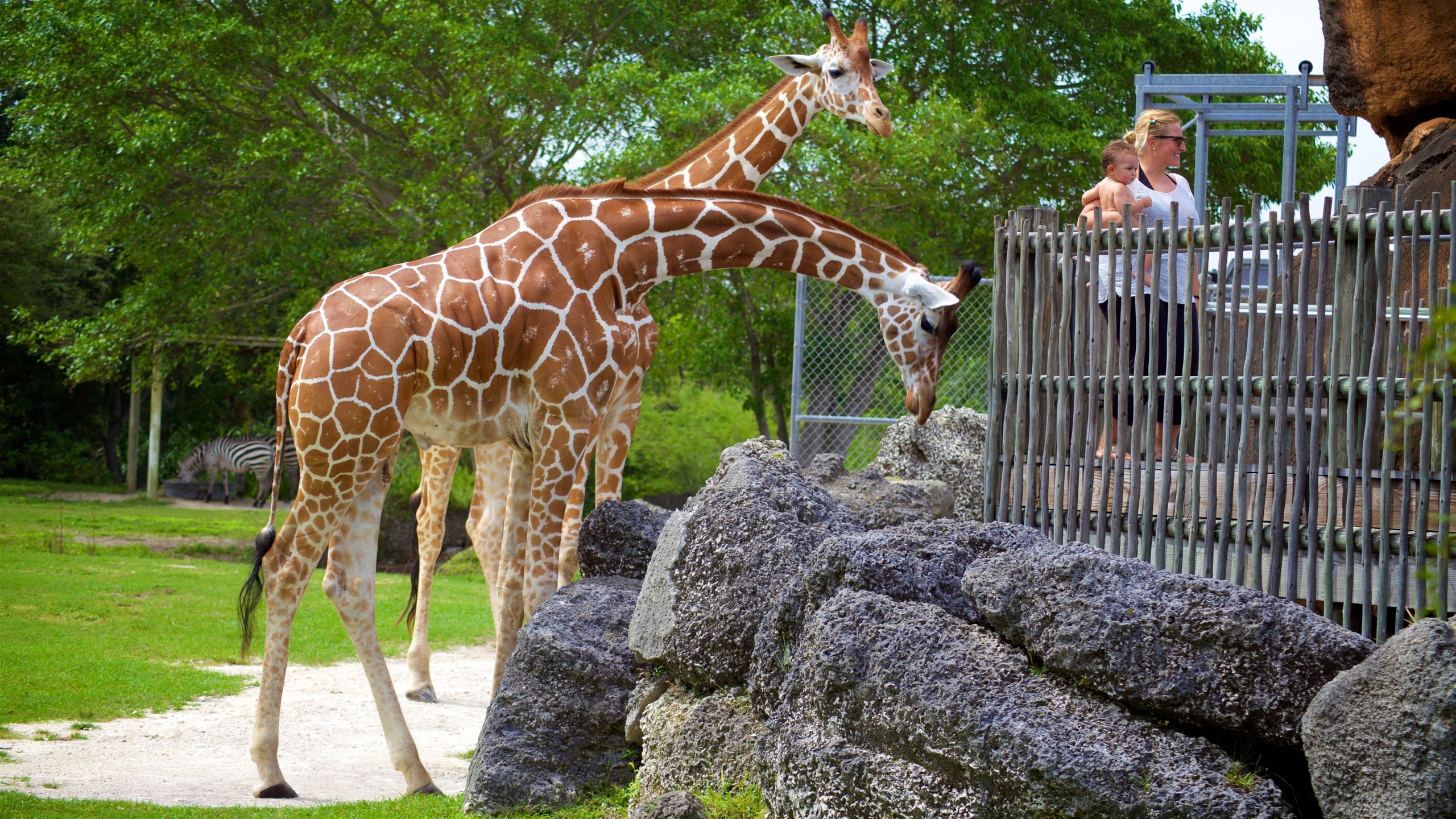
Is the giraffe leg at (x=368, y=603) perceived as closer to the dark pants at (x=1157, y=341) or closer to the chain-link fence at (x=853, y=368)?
the dark pants at (x=1157, y=341)

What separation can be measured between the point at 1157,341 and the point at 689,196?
235 cm

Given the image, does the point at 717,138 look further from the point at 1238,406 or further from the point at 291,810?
the point at 291,810

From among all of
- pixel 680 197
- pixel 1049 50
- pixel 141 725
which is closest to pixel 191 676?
pixel 141 725

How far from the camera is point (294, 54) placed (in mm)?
14398

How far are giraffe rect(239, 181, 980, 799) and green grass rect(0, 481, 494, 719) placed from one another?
1.83 meters

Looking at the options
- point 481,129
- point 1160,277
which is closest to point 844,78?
point 1160,277

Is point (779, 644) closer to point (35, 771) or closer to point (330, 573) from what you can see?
point (330, 573)

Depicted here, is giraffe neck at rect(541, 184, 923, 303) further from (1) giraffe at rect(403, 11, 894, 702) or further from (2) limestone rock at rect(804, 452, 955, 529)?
(2) limestone rock at rect(804, 452, 955, 529)

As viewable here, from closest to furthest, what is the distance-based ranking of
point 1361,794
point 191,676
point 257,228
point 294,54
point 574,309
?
point 1361,794 → point 574,309 → point 191,676 → point 294,54 → point 257,228

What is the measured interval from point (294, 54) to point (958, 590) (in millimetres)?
12918

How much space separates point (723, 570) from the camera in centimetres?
449

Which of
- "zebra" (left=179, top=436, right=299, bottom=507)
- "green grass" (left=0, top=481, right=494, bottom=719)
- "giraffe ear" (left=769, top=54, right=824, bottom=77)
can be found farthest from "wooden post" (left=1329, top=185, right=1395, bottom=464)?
"zebra" (left=179, top=436, right=299, bottom=507)

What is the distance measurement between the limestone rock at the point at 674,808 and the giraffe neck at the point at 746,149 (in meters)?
4.22

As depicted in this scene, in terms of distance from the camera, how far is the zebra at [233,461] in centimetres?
2320
